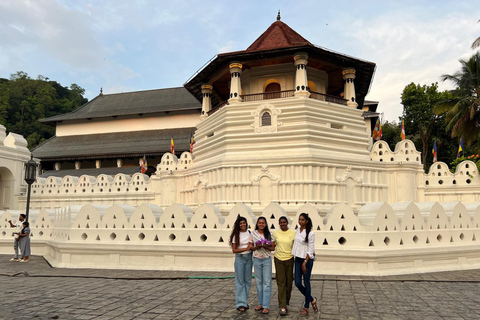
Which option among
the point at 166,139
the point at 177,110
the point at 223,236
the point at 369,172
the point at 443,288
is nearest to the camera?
the point at 443,288

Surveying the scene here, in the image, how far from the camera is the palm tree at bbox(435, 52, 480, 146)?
84.9 feet

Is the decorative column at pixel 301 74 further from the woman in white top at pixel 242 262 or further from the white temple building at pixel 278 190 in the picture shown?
the woman in white top at pixel 242 262

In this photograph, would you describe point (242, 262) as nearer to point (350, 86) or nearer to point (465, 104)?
point (350, 86)

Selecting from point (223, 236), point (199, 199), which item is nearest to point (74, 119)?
point (199, 199)

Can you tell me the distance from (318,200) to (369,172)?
11.5ft

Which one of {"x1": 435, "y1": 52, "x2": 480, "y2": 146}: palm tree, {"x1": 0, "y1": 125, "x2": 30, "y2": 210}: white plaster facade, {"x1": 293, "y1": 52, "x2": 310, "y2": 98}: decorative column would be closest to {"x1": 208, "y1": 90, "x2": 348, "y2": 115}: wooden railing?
{"x1": 293, "y1": 52, "x2": 310, "y2": 98}: decorative column

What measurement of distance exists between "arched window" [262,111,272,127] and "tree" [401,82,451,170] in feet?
93.4

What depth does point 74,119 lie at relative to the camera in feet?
139

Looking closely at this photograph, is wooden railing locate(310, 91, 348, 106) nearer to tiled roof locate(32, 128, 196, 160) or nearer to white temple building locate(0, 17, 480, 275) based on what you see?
white temple building locate(0, 17, 480, 275)

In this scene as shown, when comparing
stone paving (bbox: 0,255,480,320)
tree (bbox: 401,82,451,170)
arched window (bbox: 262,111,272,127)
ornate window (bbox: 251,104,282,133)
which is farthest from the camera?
tree (bbox: 401,82,451,170)

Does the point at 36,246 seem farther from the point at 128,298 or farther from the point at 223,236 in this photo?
the point at 128,298

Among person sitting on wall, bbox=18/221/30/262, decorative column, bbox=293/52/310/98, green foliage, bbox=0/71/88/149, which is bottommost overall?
person sitting on wall, bbox=18/221/30/262

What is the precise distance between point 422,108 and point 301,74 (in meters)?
28.6

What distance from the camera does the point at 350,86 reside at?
21.2m
